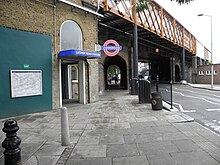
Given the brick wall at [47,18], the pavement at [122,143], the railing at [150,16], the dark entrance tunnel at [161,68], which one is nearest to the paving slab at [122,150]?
the pavement at [122,143]

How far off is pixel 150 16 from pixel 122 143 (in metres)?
17.5

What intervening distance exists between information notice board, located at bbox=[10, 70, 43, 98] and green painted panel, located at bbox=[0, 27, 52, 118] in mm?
156

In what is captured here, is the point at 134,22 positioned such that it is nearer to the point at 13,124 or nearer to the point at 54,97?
the point at 54,97

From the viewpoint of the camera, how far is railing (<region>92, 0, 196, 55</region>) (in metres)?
13.4

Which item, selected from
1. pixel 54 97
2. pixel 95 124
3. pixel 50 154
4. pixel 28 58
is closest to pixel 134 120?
pixel 95 124

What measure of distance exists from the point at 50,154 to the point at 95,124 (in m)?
2.74

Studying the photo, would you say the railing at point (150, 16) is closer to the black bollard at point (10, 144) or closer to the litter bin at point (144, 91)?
the litter bin at point (144, 91)

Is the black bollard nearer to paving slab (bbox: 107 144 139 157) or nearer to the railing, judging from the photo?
paving slab (bbox: 107 144 139 157)

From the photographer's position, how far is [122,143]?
16.1 feet

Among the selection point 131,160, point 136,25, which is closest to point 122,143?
point 131,160

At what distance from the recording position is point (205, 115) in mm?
8141

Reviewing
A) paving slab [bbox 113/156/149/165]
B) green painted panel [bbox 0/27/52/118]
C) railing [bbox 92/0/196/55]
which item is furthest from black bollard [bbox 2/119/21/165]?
green painted panel [bbox 0/27/52/118]

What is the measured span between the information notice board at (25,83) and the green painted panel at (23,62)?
156 mm

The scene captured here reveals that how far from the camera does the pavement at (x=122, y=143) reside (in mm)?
3965
